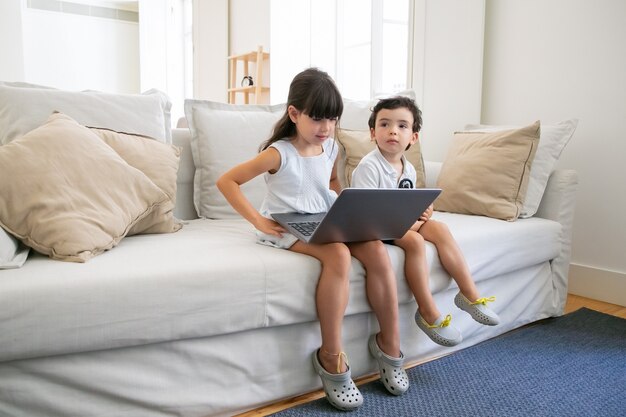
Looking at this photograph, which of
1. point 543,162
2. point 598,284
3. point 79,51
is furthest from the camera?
point 79,51

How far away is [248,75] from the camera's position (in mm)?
5105

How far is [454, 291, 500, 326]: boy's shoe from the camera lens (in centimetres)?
156

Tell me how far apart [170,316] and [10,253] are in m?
0.40

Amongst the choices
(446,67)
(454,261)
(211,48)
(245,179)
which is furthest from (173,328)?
(211,48)

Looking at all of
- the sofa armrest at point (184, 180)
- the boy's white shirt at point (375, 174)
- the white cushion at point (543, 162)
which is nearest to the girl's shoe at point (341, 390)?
the boy's white shirt at point (375, 174)

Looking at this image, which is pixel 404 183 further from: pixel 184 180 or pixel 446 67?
pixel 446 67

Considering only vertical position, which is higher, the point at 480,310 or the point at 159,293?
the point at 159,293

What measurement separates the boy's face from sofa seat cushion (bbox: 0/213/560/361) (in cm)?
34

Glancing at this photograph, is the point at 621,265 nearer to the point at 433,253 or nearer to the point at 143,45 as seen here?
the point at 433,253

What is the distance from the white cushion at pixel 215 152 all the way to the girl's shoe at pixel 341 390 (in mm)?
803

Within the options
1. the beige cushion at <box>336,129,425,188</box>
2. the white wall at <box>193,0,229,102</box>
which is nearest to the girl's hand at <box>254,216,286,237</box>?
the beige cushion at <box>336,129,425,188</box>

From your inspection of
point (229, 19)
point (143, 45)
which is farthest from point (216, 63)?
point (143, 45)

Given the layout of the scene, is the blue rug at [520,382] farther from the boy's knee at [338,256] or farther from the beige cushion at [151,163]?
the beige cushion at [151,163]

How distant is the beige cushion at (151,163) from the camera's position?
5.26 ft
